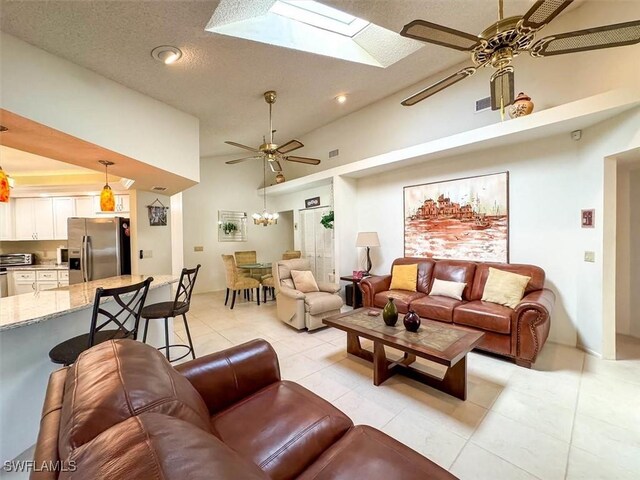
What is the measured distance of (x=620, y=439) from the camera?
1.72 metres

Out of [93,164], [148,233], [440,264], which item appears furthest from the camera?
[148,233]

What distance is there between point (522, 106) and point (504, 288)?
2086 millimetres

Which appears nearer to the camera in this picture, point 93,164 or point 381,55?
point 93,164

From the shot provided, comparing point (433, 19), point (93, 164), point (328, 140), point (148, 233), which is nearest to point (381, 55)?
point (433, 19)

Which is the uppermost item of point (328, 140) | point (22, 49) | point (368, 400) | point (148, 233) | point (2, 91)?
point (328, 140)

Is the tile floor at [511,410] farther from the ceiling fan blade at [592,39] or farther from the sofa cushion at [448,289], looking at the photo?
the ceiling fan blade at [592,39]

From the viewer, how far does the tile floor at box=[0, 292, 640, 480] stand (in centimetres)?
157

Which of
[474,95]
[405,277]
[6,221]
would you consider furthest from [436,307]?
[6,221]

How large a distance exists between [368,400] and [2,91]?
3435 millimetres

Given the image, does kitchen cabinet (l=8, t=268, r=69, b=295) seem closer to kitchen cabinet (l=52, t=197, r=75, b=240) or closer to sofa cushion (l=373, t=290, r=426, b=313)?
kitchen cabinet (l=52, t=197, r=75, b=240)

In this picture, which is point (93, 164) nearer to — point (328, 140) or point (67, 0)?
point (67, 0)

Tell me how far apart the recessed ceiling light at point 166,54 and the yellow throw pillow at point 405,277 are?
12.4ft

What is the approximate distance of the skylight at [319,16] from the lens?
2.64m

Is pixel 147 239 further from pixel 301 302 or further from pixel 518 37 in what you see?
pixel 518 37
